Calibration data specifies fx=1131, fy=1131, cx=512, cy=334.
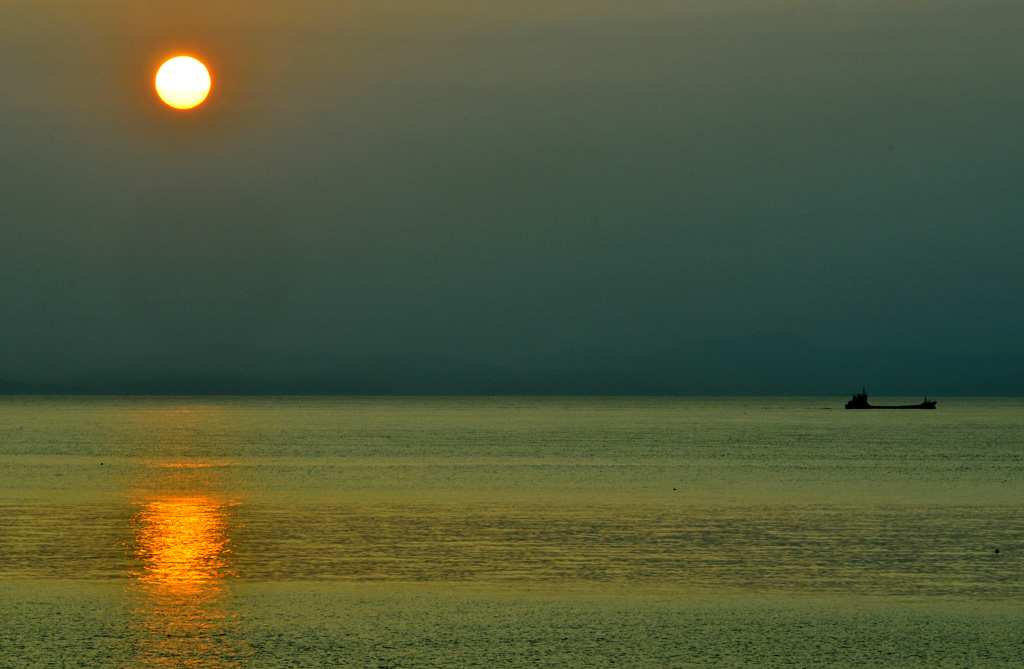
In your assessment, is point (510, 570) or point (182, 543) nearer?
point (510, 570)

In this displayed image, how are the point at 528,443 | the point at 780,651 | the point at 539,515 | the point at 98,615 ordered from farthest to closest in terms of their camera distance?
1. the point at 528,443
2. the point at 539,515
3. the point at 98,615
4. the point at 780,651

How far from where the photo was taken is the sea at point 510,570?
88.3 ft

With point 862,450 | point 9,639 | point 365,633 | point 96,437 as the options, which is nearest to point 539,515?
point 365,633

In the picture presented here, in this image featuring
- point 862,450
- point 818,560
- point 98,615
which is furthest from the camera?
point 862,450

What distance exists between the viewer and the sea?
88.3ft

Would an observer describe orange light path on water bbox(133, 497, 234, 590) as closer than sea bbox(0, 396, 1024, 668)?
No

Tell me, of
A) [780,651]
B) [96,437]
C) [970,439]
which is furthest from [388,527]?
[970,439]

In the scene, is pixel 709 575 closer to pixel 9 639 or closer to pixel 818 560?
pixel 818 560

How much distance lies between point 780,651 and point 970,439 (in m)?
145

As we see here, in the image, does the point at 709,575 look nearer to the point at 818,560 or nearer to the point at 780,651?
the point at 818,560

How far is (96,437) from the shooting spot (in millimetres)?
157000

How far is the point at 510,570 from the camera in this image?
122 feet

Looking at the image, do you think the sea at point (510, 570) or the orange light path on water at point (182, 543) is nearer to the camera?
the sea at point (510, 570)

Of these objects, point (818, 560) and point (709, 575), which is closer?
point (709, 575)
